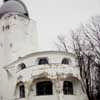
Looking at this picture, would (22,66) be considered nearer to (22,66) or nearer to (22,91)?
(22,66)

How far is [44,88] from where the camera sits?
2758cm

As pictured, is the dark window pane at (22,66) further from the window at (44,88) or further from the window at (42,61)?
the window at (44,88)

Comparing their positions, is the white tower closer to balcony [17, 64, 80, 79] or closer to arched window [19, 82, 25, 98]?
arched window [19, 82, 25, 98]

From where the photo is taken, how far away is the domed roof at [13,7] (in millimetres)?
38031

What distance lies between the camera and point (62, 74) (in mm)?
26859

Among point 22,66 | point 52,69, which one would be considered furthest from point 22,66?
point 52,69

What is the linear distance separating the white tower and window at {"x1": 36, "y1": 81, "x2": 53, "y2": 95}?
28.5 feet

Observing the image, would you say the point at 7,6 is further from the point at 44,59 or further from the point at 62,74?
the point at 62,74

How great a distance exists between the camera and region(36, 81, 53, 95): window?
2739cm

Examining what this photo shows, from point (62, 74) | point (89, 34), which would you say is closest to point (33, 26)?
point (62, 74)

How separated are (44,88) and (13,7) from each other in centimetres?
1763

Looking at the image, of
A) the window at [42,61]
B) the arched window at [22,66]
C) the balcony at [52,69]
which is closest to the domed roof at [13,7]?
the arched window at [22,66]

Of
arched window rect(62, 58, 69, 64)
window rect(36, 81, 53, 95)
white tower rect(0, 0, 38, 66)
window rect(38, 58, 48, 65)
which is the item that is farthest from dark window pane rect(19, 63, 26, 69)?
arched window rect(62, 58, 69, 64)

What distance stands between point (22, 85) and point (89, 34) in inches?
488
